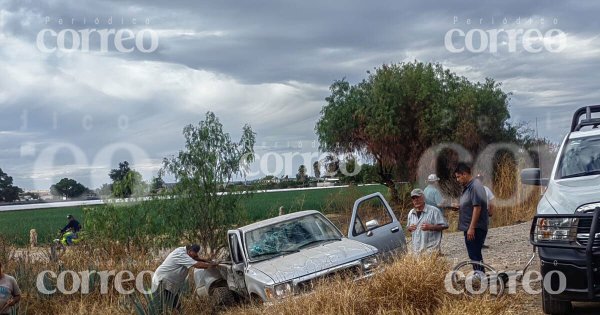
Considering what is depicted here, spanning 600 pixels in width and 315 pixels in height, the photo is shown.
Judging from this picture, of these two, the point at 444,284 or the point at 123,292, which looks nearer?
the point at 444,284

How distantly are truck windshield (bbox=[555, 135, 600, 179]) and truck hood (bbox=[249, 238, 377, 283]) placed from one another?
8.52ft

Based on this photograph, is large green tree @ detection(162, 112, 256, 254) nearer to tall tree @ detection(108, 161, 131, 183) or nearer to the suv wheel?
tall tree @ detection(108, 161, 131, 183)

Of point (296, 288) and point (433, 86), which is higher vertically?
point (433, 86)

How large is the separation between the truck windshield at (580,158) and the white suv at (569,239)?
0.25 feet

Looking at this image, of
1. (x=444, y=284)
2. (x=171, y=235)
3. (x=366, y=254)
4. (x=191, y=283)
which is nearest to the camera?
(x=444, y=284)

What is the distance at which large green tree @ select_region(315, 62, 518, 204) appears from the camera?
32875 millimetres

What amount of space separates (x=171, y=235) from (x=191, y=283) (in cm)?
323

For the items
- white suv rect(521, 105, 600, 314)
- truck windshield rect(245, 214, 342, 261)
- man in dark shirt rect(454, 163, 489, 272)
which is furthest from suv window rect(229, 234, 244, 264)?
white suv rect(521, 105, 600, 314)

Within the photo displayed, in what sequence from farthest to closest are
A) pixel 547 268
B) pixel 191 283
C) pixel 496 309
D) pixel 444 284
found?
pixel 191 283, pixel 444 284, pixel 496 309, pixel 547 268

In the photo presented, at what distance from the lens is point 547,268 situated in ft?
22.0

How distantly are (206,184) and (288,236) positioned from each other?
4.77 meters

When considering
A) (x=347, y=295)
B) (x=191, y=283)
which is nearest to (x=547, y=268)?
(x=347, y=295)

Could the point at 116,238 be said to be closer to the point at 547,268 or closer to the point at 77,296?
the point at 77,296

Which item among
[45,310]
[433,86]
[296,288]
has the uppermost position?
[433,86]
